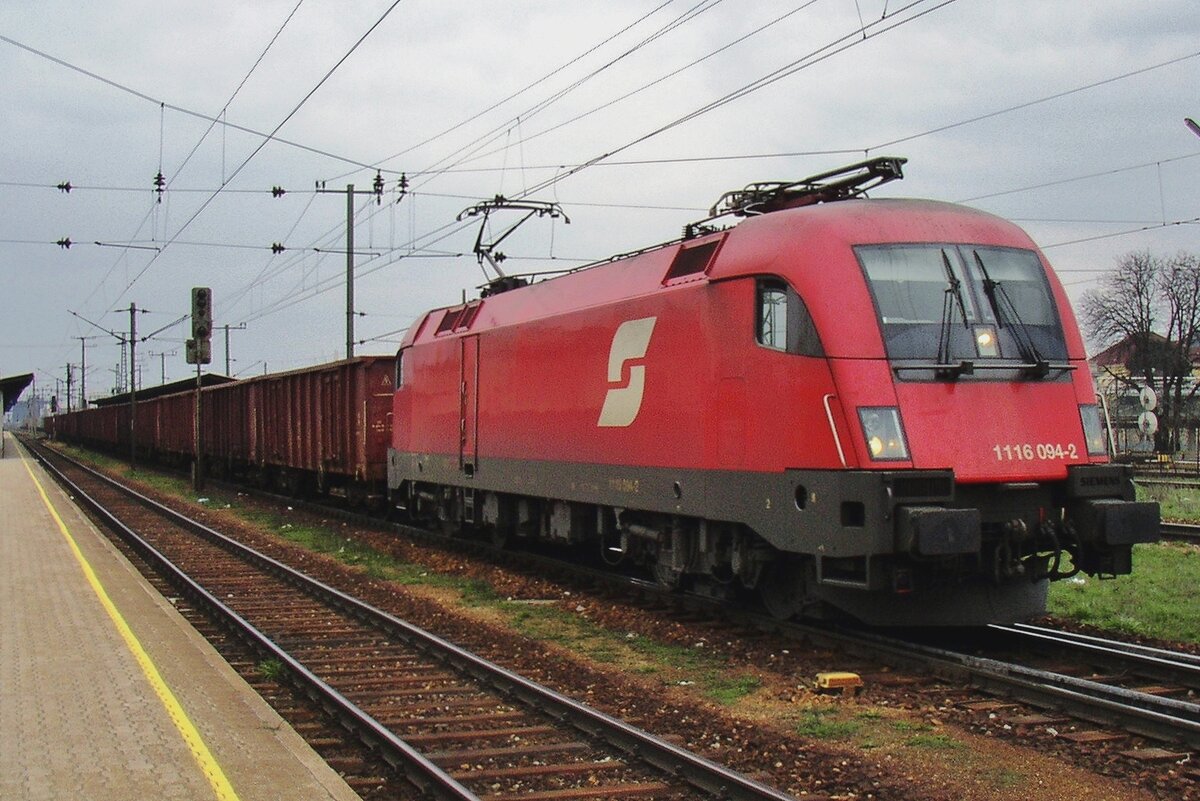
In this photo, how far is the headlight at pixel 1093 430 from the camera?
937cm

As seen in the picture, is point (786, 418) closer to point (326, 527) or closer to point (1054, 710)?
point (1054, 710)

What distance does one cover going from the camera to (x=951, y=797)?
6.10 m

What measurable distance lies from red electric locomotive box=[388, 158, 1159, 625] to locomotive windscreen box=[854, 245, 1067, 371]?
2 cm

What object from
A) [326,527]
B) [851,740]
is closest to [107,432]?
[326,527]

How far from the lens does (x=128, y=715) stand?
7.42 m

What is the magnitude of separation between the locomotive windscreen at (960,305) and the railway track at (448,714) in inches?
145

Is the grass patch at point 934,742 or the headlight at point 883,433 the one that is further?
the headlight at point 883,433

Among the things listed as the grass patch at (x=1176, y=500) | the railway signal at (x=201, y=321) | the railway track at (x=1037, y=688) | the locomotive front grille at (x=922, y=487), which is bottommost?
the railway track at (x=1037, y=688)

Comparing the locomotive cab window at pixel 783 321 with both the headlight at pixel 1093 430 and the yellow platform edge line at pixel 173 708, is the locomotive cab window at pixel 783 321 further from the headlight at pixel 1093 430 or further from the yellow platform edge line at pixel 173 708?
the yellow platform edge line at pixel 173 708

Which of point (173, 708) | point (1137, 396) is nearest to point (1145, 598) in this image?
point (173, 708)

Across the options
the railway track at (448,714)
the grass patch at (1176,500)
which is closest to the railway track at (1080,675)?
the railway track at (448,714)

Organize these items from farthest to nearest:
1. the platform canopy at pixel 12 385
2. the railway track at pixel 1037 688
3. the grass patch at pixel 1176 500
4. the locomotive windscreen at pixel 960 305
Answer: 1. the platform canopy at pixel 12 385
2. the grass patch at pixel 1176 500
3. the locomotive windscreen at pixel 960 305
4. the railway track at pixel 1037 688

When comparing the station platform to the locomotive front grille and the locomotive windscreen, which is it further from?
the locomotive windscreen

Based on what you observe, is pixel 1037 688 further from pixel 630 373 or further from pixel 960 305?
pixel 630 373
